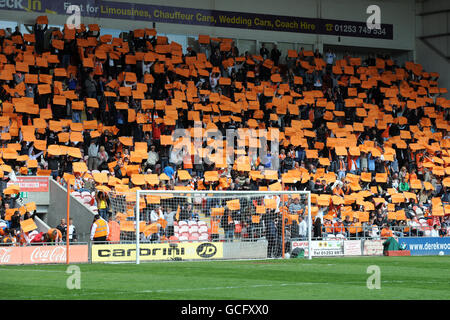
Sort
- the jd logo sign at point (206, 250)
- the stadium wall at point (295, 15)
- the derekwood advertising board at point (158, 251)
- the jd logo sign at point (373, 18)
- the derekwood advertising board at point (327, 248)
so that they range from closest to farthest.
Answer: the derekwood advertising board at point (158, 251) < the jd logo sign at point (206, 250) < the derekwood advertising board at point (327, 248) < the stadium wall at point (295, 15) < the jd logo sign at point (373, 18)

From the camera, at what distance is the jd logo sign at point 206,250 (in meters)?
21.8

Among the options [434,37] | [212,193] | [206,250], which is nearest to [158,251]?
[206,250]

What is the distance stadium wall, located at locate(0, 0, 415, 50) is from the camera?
3281 cm

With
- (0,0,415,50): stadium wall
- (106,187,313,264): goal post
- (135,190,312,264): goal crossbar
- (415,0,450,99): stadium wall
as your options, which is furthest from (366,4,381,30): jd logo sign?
(106,187,313,264): goal post

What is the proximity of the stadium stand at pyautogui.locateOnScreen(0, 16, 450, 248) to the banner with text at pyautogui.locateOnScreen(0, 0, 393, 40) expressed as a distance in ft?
4.38

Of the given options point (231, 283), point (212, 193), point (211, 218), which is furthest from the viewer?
point (212, 193)

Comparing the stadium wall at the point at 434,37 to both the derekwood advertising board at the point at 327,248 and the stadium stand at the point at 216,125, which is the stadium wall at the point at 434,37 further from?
the derekwood advertising board at the point at 327,248

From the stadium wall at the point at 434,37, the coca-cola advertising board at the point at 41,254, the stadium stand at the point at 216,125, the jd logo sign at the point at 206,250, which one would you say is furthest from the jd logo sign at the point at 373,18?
the coca-cola advertising board at the point at 41,254

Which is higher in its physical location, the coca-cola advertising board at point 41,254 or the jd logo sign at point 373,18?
the jd logo sign at point 373,18

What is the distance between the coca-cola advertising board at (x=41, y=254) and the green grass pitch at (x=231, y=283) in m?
2.57

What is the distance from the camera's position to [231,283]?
13.4 meters

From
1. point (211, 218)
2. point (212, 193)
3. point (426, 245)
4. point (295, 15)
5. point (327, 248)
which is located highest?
point (295, 15)

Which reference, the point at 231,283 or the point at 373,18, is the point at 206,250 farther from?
the point at 373,18

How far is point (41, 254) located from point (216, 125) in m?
11.4
